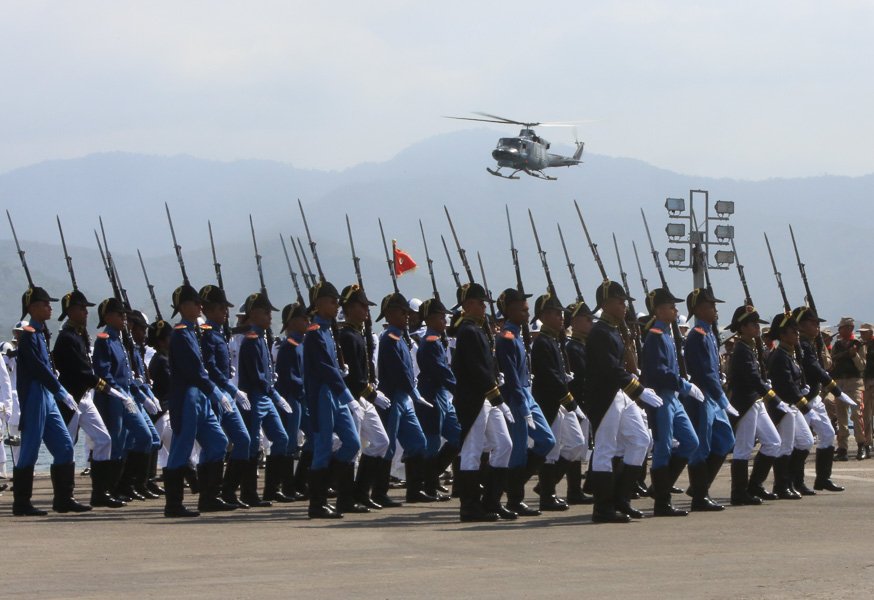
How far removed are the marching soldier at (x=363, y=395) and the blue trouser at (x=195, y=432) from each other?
50.8 inches

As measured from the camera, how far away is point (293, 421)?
16.6 m

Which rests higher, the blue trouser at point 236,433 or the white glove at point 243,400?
the white glove at point 243,400

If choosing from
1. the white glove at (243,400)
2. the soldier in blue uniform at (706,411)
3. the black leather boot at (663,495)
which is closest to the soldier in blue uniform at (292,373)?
the white glove at (243,400)

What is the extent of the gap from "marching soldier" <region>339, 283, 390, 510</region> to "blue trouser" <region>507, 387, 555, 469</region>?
1381 millimetres

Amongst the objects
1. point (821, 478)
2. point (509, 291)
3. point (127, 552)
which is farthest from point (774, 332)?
point (127, 552)

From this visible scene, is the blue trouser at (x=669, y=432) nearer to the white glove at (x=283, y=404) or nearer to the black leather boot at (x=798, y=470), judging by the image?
the black leather boot at (x=798, y=470)

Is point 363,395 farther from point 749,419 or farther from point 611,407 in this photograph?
point 749,419

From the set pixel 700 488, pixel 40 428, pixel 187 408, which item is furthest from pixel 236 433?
pixel 700 488

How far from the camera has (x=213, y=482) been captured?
1473 centimetres

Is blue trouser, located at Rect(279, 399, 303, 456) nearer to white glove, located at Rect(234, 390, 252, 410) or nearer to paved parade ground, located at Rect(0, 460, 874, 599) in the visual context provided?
white glove, located at Rect(234, 390, 252, 410)

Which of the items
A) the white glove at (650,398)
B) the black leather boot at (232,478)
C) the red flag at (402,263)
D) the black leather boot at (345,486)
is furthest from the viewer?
the red flag at (402,263)

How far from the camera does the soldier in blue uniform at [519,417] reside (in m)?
14.1

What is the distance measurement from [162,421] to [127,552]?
21.5 ft

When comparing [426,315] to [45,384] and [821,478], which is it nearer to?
[45,384]
